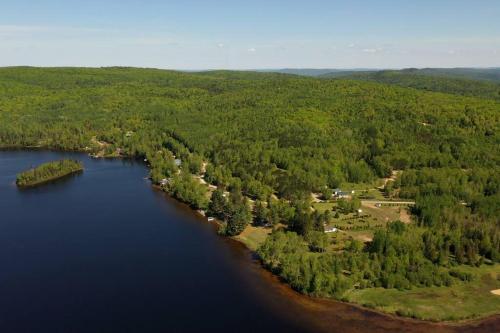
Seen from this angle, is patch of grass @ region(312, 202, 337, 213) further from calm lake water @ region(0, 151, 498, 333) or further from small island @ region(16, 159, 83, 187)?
small island @ region(16, 159, 83, 187)

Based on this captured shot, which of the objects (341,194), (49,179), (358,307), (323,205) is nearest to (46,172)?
(49,179)

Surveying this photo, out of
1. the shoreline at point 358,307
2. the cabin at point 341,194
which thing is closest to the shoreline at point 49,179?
the shoreline at point 358,307

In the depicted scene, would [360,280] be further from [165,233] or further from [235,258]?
[165,233]

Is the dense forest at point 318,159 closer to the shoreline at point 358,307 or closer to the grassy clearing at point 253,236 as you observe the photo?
the shoreline at point 358,307

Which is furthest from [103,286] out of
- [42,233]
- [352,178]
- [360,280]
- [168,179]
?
[352,178]

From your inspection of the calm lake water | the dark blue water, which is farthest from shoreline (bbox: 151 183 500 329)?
the dark blue water

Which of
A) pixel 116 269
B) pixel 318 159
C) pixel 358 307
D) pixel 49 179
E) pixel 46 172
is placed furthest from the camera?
pixel 46 172

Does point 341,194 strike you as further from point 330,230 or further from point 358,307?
point 358,307
